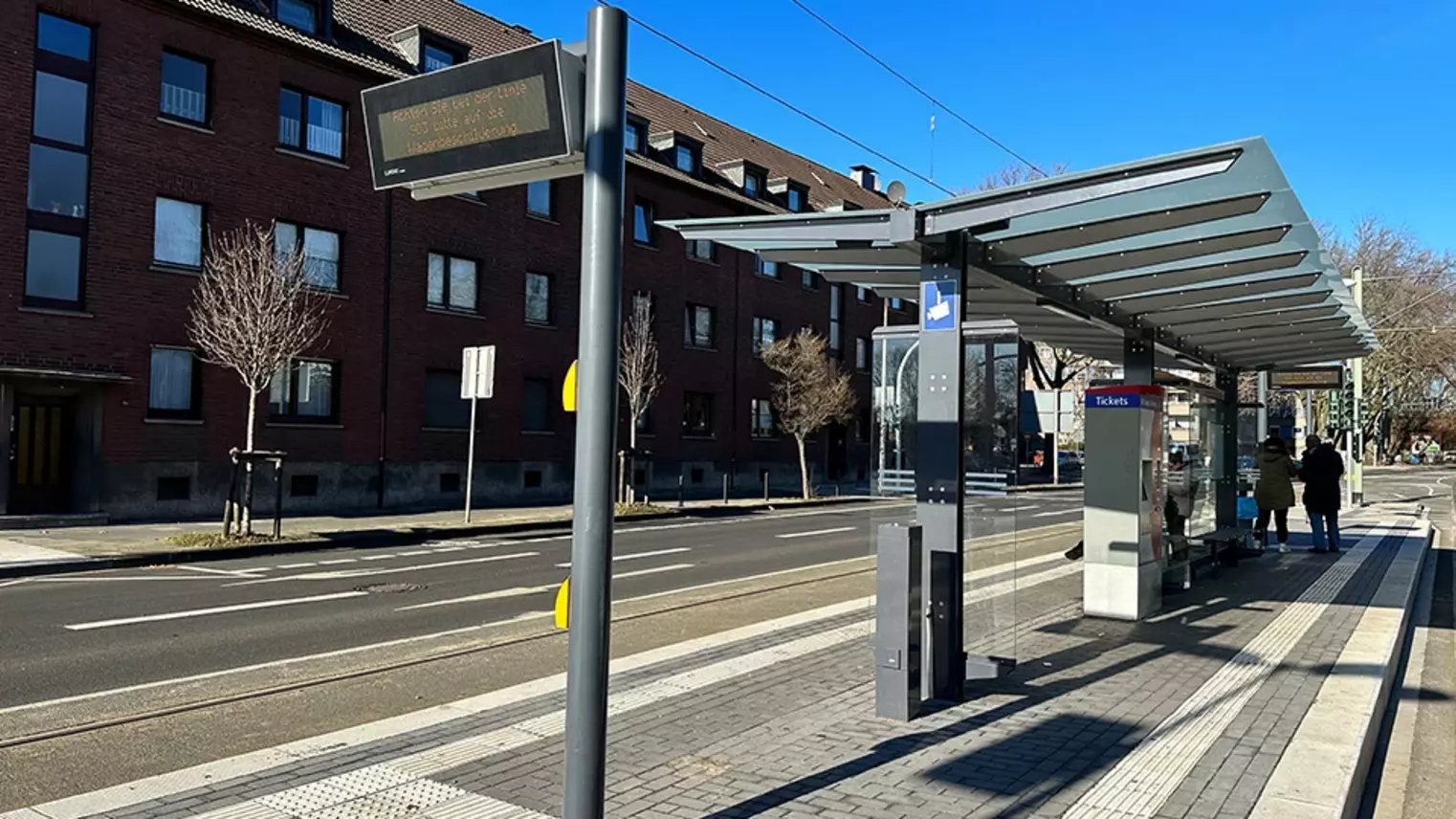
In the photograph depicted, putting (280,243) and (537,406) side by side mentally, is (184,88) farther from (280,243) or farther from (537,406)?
(537,406)

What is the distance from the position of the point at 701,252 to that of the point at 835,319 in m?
9.94

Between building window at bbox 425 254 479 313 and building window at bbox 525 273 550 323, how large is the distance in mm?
1846

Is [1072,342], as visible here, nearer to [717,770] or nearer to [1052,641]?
[1052,641]

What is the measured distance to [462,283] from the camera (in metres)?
26.0

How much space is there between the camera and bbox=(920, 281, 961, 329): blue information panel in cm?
592

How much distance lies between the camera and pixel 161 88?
64.7 ft

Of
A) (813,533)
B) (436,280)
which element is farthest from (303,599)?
(436,280)

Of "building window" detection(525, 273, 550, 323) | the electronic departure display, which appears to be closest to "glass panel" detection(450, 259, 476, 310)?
"building window" detection(525, 273, 550, 323)

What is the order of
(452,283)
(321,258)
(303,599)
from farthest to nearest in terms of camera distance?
(452,283), (321,258), (303,599)

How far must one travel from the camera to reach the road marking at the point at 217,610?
354 inches

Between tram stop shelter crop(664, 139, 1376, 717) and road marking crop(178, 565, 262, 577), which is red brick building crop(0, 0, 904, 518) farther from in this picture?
tram stop shelter crop(664, 139, 1376, 717)

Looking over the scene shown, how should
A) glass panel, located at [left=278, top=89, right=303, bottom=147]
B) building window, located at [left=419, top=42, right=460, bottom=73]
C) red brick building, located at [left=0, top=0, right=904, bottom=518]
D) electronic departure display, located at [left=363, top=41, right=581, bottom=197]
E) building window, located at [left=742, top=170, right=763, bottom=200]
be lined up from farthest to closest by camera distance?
building window, located at [left=742, top=170, right=763, bottom=200] < building window, located at [left=419, top=42, right=460, bottom=73] < glass panel, located at [left=278, top=89, right=303, bottom=147] < red brick building, located at [left=0, top=0, right=904, bottom=518] < electronic departure display, located at [left=363, top=41, right=581, bottom=197]

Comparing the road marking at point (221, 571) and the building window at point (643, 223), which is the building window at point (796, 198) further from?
the road marking at point (221, 571)

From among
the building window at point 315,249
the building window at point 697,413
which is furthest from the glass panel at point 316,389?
the building window at point 697,413
